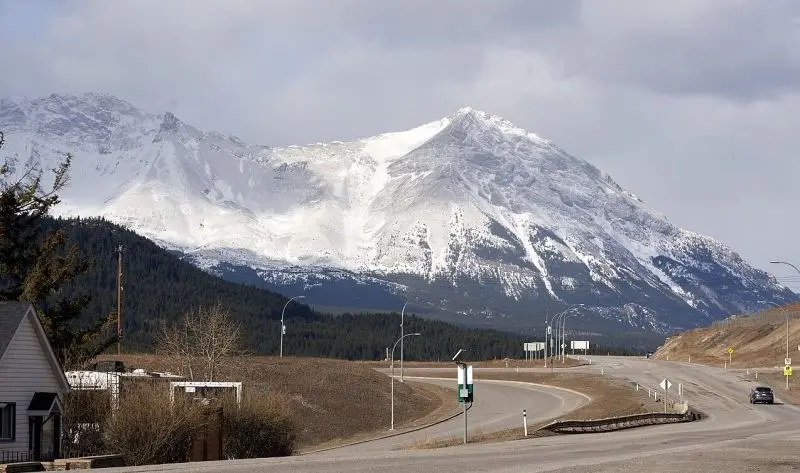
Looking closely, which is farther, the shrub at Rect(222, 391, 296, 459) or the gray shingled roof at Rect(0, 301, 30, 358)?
the shrub at Rect(222, 391, 296, 459)

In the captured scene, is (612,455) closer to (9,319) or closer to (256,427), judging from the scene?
(256,427)

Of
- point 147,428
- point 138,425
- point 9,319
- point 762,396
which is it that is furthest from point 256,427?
point 762,396

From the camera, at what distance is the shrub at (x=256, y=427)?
6419 centimetres

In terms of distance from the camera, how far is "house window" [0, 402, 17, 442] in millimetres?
50312

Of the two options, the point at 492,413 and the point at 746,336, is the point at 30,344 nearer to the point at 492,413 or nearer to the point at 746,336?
the point at 492,413

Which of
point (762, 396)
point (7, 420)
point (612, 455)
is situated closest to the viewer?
point (612, 455)

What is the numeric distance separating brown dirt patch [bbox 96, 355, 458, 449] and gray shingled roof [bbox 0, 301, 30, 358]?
44.5 meters

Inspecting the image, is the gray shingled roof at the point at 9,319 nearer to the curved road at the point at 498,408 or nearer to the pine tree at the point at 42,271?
the pine tree at the point at 42,271

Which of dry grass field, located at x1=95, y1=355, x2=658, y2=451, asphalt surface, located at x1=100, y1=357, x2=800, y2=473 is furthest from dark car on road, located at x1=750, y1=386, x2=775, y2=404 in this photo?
asphalt surface, located at x1=100, y1=357, x2=800, y2=473

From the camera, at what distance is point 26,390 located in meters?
51.5

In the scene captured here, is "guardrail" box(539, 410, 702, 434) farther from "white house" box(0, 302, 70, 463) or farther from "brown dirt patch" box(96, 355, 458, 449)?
"white house" box(0, 302, 70, 463)

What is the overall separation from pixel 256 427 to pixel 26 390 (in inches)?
656

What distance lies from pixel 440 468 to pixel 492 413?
75928mm

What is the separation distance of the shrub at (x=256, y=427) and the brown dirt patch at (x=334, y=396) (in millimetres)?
25904
